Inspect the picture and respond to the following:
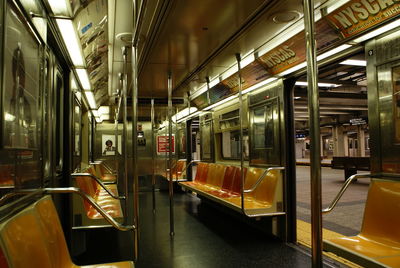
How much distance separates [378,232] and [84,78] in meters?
4.08

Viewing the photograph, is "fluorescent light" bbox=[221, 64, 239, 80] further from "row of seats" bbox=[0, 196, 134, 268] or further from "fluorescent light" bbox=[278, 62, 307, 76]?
"row of seats" bbox=[0, 196, 134, 268]

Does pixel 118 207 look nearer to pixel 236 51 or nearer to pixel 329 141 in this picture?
pixel 236 51

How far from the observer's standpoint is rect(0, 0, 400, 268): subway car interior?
1.59m

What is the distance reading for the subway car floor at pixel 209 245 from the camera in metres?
3.26

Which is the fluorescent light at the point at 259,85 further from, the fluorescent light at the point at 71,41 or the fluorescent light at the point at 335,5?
the fluorescent light at the point at 71,41

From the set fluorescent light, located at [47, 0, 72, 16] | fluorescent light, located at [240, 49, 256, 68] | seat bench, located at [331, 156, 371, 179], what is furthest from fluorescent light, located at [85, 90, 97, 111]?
A: seat bench, located at [331, 156, 371, 179]

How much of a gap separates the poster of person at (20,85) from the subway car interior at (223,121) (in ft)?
0.04

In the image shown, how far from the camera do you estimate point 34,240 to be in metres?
1.46

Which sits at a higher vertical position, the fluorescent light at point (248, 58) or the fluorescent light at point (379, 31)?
the fluorescent light at point (248, 58)

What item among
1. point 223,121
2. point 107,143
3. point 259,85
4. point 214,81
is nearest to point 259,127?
point 259,85

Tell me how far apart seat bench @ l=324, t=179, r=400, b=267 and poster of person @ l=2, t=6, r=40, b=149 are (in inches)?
92.4

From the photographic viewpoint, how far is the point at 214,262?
10.6 ft

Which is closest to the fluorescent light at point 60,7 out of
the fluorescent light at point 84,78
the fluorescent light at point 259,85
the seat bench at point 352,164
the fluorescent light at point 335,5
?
the fluorescent light at point 84,78

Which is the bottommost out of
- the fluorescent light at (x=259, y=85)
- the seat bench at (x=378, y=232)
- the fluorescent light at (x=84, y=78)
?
the seat bench at (x=378, y=232)
